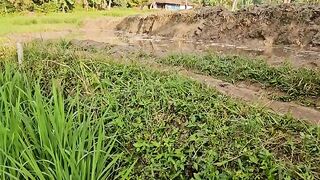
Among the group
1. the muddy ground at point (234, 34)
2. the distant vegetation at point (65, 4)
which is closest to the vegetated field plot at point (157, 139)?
the muddy ground at point (234, 34)

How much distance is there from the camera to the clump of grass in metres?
4.46

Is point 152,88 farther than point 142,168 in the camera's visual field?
Yes

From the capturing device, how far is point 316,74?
479cm

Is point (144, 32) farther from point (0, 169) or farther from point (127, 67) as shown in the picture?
point (0, 169)

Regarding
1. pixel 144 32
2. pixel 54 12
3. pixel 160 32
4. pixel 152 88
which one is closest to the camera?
pixel 152 88

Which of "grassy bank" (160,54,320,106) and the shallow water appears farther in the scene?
the shallow water

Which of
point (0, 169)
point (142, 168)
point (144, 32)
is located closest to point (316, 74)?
point (142, 168)

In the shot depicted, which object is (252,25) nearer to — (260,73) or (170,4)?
(260,73)

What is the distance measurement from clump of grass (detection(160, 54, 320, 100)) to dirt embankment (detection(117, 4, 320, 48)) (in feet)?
20.8

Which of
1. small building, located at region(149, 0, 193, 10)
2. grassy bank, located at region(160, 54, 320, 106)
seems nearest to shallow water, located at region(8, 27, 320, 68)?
grassy bank, located at region(160, 54, 320, 106)

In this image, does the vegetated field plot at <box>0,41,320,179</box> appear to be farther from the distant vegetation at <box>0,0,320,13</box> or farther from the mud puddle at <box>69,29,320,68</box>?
the distant vegetation at <box>0,0,320,13</box>

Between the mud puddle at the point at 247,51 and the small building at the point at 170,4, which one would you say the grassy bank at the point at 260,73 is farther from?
the small building at the point at 170,4

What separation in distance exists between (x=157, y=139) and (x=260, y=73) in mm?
3258

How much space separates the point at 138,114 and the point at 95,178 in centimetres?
71
